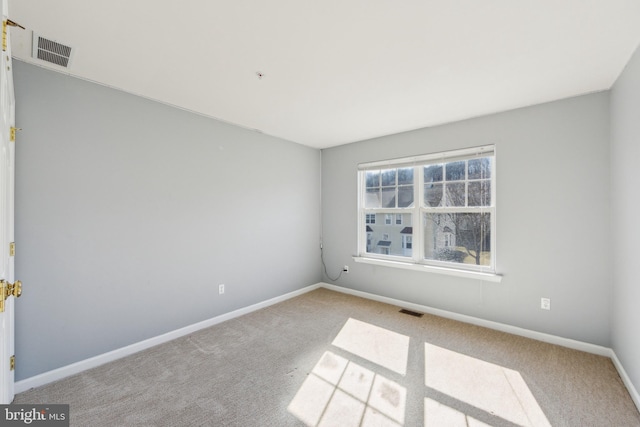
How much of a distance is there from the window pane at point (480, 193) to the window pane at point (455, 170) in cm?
17

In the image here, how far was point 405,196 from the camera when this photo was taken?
3.93m

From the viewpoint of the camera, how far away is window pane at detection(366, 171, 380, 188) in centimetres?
424

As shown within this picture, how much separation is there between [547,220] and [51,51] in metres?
4.53

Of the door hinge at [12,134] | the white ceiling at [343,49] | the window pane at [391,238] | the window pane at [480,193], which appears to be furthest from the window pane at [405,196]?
the door hinge at [12,134]

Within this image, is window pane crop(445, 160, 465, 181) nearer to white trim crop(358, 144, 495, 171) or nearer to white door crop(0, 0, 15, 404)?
white trim crop(358, 144, 495, 171)

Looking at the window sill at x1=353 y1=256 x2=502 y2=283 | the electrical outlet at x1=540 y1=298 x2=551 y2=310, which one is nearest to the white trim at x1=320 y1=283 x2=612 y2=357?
the electrical outlet at x1=540 y1=298 x2=551 y2=310

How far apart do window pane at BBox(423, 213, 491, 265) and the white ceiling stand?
1.31 metres

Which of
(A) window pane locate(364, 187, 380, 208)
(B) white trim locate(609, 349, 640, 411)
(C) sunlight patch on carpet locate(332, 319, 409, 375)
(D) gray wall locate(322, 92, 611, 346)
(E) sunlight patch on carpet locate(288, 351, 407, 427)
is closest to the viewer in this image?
(E) sunlight patch on carpet locate(288, 351, 407, 427)

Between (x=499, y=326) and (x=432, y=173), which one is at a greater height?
(x=432, y=173)

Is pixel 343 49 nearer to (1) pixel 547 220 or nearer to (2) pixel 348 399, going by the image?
(2) pixel 348 399

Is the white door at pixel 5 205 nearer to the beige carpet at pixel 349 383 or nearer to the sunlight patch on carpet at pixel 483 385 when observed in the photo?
the beige carpet at pixel 349 383

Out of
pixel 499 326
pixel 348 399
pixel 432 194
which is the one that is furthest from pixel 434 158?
pixel 348 399

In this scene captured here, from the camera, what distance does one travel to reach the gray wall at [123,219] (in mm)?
2127

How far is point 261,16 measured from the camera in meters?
1.64
